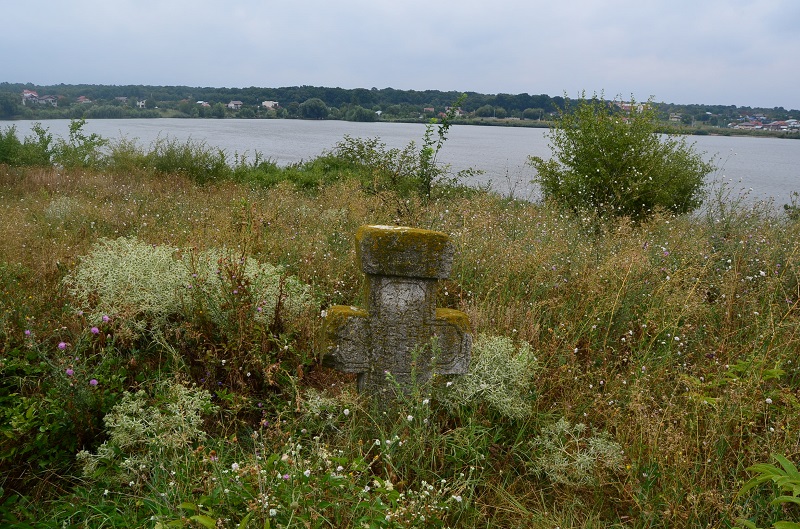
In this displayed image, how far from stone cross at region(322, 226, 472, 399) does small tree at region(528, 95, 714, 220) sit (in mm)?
6656

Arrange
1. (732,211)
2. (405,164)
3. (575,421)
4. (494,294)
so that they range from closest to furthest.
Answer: (575,421) < (494,294) < (732,211) < (405,164)

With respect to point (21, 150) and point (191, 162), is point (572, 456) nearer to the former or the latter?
point (191, 162)

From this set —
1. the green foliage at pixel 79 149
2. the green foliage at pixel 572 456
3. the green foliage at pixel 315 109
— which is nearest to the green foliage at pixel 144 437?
the green foliage at pixel 572 456

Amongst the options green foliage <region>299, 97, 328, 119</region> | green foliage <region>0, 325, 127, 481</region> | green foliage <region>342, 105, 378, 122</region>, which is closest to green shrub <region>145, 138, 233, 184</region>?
green foliage <region>0, 325, 127, 481</region>

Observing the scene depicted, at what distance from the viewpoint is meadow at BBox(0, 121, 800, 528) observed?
2527 millimetres

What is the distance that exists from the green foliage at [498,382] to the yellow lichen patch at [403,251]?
643 millimetres

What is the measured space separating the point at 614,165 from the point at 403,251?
26.4 feet

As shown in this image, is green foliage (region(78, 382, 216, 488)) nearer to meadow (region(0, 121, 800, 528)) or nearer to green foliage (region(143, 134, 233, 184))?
meadow (region(0, 121, 800, 528))

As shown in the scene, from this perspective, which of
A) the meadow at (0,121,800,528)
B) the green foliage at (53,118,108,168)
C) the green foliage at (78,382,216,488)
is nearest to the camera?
the meadow at (0,121,800,528)

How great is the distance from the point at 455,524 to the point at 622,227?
11.7 feet

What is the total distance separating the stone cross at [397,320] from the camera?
3143 mm

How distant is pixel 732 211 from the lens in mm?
7191

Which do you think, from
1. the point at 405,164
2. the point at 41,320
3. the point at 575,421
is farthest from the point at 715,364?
the point at 405,164

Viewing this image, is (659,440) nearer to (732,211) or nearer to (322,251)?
(322,251)
